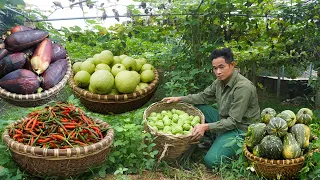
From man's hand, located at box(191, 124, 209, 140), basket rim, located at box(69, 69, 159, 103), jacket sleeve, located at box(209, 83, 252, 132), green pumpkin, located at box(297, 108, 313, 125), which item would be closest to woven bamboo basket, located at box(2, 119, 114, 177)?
basket rim, located at box(69, 69, 159, 103)

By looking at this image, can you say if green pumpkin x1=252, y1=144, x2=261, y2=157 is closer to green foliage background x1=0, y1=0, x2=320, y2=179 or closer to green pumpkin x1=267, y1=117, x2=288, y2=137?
green pumpkin x1=267, y1=117, x2=288, y2=137

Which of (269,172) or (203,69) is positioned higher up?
(203,69)

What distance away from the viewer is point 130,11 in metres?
5.84

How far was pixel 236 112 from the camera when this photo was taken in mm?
4711

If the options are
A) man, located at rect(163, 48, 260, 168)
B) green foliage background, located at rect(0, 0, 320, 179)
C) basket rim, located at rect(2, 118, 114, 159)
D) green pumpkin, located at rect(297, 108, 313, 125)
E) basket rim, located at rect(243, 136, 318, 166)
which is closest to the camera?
basket rim, located at rect(2, 118, 114, 159)

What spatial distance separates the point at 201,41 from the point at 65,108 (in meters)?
2.73

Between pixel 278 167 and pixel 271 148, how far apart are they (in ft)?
0.67

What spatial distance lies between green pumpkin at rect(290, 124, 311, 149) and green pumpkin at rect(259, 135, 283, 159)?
0.22m

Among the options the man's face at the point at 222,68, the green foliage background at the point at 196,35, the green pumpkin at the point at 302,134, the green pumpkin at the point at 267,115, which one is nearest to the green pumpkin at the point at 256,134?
the green pumpkin at the point at 267,115

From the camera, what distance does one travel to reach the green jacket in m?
4.71

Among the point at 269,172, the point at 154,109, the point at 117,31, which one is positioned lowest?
the point at 269,172

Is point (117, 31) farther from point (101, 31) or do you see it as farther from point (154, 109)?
point (154, 109)

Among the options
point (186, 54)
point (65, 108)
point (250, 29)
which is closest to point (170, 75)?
point (186, 54)

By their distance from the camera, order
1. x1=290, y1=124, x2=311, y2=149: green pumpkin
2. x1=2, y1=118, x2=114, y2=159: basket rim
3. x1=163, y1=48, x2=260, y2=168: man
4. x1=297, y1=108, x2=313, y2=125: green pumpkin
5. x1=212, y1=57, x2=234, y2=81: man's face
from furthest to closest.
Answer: x1=212, y1=57, x2=234, y2=81: man's face → x1=163, y1=48, x2=260, y2=168: man → x1=297, y1=108, x2=313, y2=125: green pumpkin → x1=290, y1=124, x2=311, y2=149: green pumpkin → x1=2, y1=118, x2=114, y2=159: basket rim
